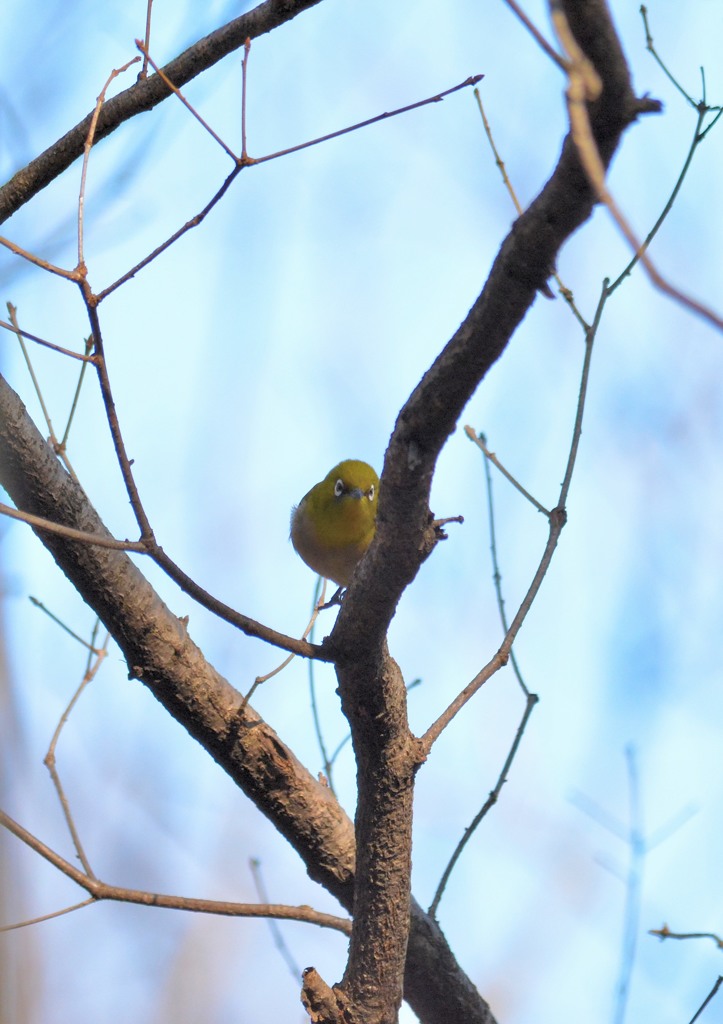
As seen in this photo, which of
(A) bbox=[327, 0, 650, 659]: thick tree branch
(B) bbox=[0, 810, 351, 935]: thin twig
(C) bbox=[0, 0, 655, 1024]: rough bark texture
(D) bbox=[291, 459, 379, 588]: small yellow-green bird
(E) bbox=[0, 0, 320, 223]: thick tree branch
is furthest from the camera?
(D) bbox=[291, 459, 379, 588]: small yellow-green bird

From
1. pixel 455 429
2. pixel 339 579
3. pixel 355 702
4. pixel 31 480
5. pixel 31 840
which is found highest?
pixel 339 579

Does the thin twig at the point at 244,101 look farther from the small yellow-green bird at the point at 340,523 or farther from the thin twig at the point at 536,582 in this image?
the small yellow-green bird at the point at 340,523

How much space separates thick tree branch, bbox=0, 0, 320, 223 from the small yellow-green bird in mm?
2662

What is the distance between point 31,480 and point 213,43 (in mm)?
1569

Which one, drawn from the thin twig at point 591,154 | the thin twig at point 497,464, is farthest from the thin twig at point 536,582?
the thin twig at point 591,154

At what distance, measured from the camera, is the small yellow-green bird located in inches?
221

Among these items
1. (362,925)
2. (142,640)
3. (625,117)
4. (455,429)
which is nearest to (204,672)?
(142,640)

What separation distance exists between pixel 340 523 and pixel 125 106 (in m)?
2.76

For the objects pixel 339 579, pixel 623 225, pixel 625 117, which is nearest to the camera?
pixel 623 225

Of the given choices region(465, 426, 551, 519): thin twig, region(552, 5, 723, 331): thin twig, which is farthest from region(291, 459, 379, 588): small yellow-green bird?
region(552, 5, 723, 331): thin twig

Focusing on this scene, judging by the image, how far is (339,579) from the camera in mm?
5754

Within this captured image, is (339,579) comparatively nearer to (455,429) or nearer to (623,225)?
(455,429)

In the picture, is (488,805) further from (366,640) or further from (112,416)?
(112,416)

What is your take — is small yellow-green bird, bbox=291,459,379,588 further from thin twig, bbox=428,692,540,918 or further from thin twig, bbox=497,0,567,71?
thin twig, bbox=497,0,567,71
